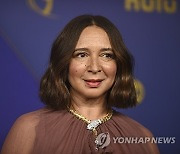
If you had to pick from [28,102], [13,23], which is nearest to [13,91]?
[28,102]

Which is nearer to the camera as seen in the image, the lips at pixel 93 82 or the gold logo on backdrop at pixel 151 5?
the lips at pixel 93 82

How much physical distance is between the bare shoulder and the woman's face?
22 cm

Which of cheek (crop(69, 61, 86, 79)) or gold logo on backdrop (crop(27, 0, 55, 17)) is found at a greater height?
gold logo on backdrop (crop(27, 0, 55, 17))

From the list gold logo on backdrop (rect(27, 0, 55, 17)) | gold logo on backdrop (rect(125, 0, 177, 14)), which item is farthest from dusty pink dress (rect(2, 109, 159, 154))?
gold logo on backdrop (rect(125, 0, 177, 14))

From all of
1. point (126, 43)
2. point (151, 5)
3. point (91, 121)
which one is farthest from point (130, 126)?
point (151, 5)

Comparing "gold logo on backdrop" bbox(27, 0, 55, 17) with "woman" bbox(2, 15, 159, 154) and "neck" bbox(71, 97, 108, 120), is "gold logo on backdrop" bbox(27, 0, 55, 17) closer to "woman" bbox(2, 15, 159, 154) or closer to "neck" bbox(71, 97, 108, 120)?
"woman" bbox(2, 15, 159, 154)

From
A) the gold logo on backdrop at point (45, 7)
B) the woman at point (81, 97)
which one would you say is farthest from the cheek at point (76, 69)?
the gold logo on backdrop at point (45, 7)

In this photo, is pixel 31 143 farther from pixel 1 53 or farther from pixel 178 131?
pixel 178 131

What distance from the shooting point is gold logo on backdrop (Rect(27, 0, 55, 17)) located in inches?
60.6

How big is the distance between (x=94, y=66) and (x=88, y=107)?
0.18 m

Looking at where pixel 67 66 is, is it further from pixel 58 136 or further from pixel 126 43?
pixel 126 43

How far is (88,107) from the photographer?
4.32 ft

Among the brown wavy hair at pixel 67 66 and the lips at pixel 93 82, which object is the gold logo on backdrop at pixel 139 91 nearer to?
the brown wavy hair at pixel 67 66

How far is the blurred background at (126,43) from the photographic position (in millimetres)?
1526
